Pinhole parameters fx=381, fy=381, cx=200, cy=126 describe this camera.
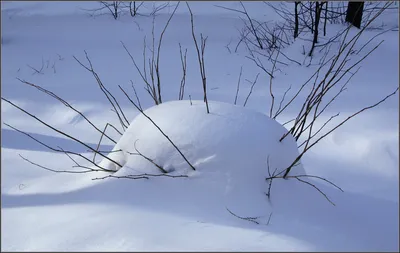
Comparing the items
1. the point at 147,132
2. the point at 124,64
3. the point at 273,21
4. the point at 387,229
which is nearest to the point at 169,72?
the point at 124,64

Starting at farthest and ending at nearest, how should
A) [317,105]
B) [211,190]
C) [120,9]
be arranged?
1. [120,9]
2. [317,105]
3. [211,190]

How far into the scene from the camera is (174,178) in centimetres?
163

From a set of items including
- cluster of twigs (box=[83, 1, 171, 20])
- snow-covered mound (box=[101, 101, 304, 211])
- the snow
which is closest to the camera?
the snow

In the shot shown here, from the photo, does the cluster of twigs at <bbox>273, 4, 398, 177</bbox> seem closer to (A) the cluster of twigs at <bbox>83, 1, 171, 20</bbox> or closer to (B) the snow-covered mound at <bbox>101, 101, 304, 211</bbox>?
→ (B) the snow-covered mound at <bbox>101, 101, 304, 211</bbox>

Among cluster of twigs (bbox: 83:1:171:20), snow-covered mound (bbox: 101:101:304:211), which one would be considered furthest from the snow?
cluster of twigs (bbox: 83:1:171:20)

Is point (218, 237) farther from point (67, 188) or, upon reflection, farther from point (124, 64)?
point (124, 64)

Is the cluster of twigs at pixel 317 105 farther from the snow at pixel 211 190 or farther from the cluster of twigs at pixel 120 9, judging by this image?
the cluster of twigs at pixel 120 9

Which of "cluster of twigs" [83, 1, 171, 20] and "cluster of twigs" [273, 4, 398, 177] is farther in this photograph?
"cluster of twigs" [83, 1, 171, 20]

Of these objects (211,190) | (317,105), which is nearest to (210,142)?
(211,190)

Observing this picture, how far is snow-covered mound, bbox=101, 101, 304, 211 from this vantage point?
1599 millimetres

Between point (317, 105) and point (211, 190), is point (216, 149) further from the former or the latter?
point (317, 105)

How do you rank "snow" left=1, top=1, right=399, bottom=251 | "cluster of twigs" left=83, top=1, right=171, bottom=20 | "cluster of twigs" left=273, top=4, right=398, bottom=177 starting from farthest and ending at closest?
"cluster of twigs" left=83, top=1, right=171, bottom=20 → "cluster of twigs" left=273, top=4, right=398, bottom=177 → "snow" left=1, top=1, right=399, bottom=251

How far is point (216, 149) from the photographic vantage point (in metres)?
1.65

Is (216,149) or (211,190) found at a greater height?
(216,149)
